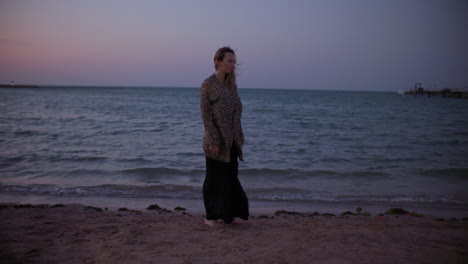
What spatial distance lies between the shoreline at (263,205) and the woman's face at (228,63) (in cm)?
270

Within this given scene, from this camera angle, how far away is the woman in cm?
379

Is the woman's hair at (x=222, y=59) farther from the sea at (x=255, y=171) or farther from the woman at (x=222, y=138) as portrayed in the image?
the sea at (x=255, y=171)

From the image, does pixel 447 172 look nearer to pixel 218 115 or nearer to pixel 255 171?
pixel 255 171

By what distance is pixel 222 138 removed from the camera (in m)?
3.86

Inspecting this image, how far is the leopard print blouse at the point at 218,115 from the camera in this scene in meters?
Answer: 3.77

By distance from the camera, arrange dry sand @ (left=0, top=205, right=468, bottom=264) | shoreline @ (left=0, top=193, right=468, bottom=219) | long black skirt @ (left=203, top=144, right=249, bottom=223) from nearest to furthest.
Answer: dry sand @ (left=0, top=205, right=468, bottom=264) < long black skirt @ (left=203, top=144, right=249, bottom=223) < shoreline @ (left=0, top=193, right=468, bottom=219)

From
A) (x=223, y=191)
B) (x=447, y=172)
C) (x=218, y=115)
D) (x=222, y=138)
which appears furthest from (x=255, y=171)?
(x=447, y=172)

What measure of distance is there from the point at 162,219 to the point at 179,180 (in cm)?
315

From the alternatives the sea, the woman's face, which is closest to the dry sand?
the sea

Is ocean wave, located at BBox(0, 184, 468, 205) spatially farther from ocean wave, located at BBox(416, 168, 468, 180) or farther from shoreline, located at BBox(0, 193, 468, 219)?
ocean wave, located at BBox(416, 168, 468, 180)

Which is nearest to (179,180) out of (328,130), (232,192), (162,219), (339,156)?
(162,219)

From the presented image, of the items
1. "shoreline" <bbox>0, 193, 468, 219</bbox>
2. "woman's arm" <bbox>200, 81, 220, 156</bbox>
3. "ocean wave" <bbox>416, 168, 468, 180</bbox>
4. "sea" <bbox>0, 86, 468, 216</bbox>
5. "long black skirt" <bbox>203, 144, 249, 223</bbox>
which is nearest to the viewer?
"woman's arm" <bbox>200, 81, 220, 156</bbox>

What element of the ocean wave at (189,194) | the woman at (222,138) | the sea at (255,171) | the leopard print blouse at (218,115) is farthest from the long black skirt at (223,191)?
the ocean wave at (189,194)

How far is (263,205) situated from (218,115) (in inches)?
112
